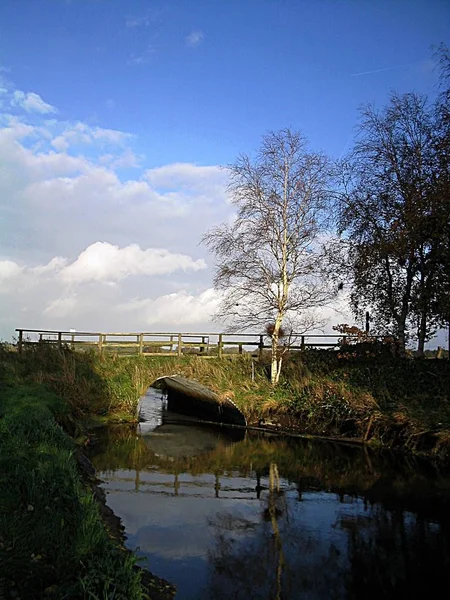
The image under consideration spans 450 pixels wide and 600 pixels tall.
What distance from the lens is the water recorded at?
282 inches

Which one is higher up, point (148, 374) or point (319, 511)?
point (148, 374)

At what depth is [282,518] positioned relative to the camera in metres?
9.83

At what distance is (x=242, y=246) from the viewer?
22688 mm

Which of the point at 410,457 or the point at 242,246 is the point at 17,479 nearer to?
the point at 410,457

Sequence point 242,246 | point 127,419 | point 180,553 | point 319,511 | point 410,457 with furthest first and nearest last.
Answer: point 242,246 < point 127,419 < point 410,457 < point 319,511 < point 180,553

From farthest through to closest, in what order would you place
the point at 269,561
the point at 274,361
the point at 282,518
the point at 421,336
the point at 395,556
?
the point at 274,361, the point at 421,336, the point at 282,518, the point at 395,556, the point at 269,561

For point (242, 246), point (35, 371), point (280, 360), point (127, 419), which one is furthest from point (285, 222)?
point (35, 371)

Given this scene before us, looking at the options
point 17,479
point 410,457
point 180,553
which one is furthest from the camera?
point 410,457

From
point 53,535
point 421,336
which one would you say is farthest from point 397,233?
point 53,535

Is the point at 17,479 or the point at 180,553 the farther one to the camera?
the point at 180,553

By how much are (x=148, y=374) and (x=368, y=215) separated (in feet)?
38.6

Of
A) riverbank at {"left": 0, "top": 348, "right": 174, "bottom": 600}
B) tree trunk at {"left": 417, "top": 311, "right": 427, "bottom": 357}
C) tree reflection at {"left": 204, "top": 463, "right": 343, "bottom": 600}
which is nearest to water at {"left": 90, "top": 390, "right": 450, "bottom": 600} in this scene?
tree reflection at {"left": 204, "top": 463, "right": 343, "bottom": 600}

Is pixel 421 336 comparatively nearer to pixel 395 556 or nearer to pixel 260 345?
pixel 260 345

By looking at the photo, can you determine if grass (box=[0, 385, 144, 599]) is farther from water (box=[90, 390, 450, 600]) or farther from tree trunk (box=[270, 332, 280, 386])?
tree trunk (box=[270, 332, 280, 386])
